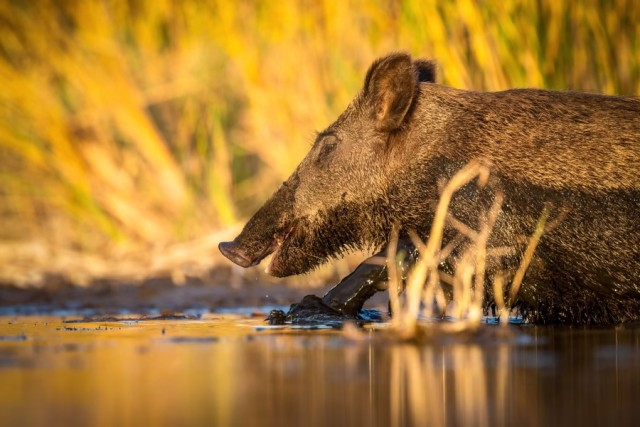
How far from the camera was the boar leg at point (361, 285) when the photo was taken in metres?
6.20

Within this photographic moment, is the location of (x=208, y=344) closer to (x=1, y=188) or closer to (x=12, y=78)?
(x=12, y=78)

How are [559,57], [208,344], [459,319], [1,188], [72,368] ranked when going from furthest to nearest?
[1,188], [559,57], [459,319], [208,344], [72,368]

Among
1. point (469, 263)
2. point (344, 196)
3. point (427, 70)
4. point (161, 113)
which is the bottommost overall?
point (469, 263)

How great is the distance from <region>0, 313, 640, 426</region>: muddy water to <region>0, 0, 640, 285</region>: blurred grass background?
3.91 metres

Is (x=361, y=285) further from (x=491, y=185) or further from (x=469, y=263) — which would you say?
(x=491, y=185)

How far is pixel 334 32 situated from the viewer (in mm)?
9367

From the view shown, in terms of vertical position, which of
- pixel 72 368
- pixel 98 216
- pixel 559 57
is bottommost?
pixel 72 368

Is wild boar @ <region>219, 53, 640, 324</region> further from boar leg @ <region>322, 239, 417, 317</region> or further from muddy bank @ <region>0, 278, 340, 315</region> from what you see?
muddy bank @ <region>0, 278, 340, 315</region>

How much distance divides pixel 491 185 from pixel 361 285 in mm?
831

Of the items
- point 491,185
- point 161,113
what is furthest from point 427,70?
point 161,113

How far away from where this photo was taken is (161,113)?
12.4 m

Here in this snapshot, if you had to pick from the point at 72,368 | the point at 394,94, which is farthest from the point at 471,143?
the point at 72,368

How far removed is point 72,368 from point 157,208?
6.75 meters

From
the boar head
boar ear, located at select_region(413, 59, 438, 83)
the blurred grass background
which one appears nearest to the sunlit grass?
the boar head
